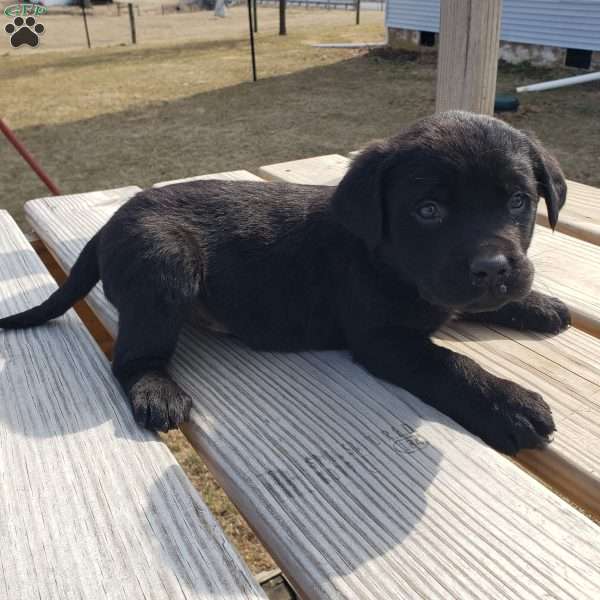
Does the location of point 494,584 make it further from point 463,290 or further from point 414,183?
point 414,183

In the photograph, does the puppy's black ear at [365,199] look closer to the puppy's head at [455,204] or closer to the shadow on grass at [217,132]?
the puppy's head at [455,204]

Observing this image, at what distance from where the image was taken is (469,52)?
3301 millimetres

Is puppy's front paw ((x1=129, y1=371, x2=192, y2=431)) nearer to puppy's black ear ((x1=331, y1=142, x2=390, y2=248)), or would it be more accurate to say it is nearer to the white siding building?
puppy's black ear ((x1=331, y1=142, x2=390, y2=248))

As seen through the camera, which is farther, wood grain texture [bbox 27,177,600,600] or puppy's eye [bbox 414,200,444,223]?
puppy's eye [bbox 414,200,444,223]

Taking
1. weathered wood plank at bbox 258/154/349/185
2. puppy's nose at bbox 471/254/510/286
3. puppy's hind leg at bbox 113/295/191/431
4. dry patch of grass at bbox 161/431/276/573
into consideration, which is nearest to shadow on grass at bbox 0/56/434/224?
weathered wood plank at bbox 258/154/349/185

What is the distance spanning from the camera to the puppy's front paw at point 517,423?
1.69 metres

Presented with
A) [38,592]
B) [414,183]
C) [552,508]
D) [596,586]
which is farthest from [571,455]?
[38,592]

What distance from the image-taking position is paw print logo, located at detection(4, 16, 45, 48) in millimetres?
4613

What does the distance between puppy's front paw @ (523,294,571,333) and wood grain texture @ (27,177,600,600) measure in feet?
2.13

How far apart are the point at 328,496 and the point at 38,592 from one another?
2.06 feet

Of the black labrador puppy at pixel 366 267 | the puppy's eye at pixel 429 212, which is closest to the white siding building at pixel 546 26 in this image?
the black labrador puppy at pixel 366 267

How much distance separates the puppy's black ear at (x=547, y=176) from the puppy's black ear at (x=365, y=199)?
1.57 feet

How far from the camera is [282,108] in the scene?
1127 centimetres

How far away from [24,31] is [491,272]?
4277 mm
